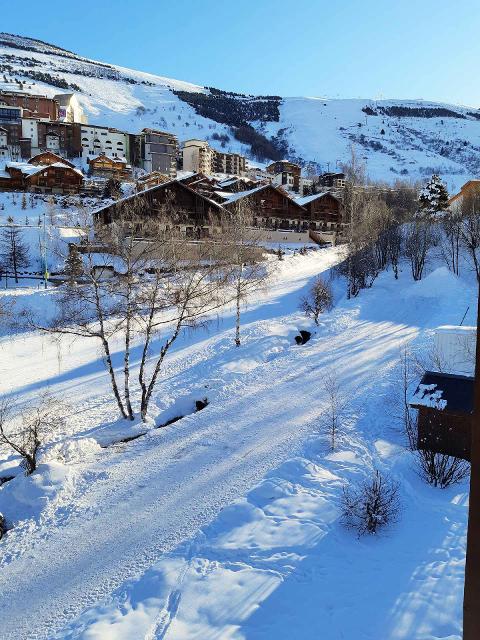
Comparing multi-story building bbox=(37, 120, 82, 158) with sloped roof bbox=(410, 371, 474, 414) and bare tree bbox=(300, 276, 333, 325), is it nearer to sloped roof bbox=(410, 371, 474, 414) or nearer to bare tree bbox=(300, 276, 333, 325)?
bare tree bbox=(300, 276, 333, 325)

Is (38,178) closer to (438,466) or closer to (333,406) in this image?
(333,406)

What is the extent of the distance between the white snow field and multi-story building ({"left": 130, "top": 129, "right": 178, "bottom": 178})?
272 feet

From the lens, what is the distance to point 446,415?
40.8 feet

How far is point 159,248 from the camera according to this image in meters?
18.0

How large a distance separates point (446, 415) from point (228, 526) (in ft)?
21.3

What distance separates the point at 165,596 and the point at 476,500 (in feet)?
27.2

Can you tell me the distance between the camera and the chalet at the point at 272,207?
176 feet

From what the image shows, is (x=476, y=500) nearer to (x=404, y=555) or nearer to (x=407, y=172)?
(x=404, y=555)

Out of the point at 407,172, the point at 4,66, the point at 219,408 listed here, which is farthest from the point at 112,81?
the point at 219,408

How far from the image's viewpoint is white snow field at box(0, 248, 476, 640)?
775 cm

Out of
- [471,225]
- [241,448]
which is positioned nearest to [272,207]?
[471,225]

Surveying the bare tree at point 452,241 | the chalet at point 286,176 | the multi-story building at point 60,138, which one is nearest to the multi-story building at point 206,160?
the chalet at point 286,176

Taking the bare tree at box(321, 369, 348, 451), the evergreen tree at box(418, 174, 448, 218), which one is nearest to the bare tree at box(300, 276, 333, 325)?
the bare tree at box(321, 369, 348, 451)

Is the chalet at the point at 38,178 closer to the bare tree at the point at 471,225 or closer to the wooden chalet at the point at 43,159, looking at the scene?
the wooden chalet at the point at 43,159
